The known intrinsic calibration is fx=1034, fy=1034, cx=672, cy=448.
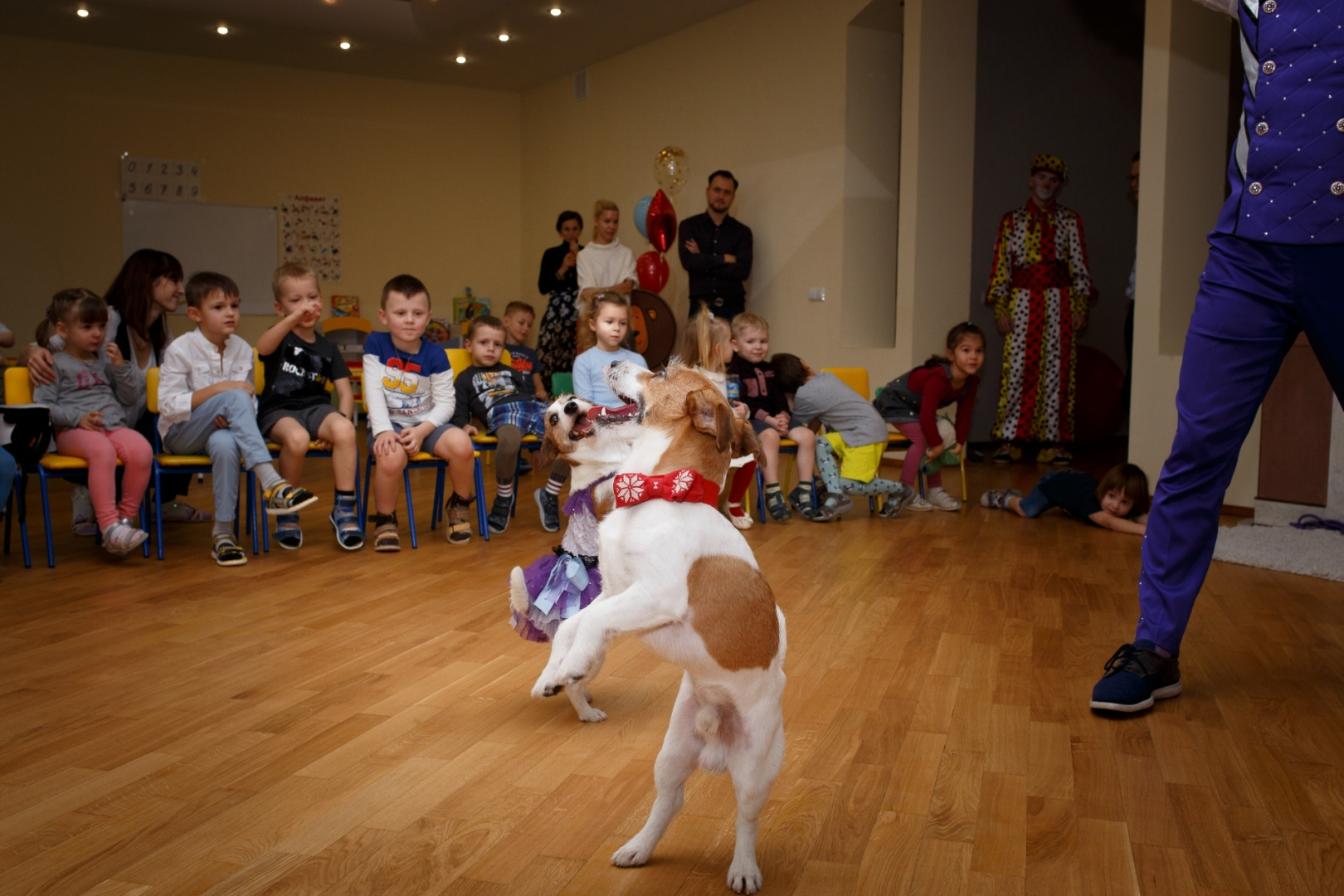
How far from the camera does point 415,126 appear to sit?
35.1 ft

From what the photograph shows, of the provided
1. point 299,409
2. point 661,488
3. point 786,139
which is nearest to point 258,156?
point 786,139

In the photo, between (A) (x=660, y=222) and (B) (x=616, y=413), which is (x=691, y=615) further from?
(A) (x=660, y=222)

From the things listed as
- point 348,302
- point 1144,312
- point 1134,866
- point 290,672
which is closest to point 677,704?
point 1134,866

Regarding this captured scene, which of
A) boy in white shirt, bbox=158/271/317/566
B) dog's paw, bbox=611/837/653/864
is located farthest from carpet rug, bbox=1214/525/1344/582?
boy in white shirt, bbox=158/271/317/566

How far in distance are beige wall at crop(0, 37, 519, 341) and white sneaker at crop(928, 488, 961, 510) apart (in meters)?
6.72

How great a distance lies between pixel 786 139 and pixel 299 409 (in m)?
4.61

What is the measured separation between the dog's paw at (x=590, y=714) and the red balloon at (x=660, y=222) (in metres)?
6.27

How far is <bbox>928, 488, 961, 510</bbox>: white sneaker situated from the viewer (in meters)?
5.57

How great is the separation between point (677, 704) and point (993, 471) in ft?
18.8

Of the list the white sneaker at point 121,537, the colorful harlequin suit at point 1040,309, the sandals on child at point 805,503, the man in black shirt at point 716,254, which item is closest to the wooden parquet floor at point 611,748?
the white sneaker at point 121,537

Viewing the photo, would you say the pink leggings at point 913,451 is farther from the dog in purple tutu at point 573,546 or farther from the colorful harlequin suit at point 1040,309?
the dog in purple tutu at point 573,546

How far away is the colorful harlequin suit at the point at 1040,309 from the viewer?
7.11m

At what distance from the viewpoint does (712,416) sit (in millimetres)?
1688

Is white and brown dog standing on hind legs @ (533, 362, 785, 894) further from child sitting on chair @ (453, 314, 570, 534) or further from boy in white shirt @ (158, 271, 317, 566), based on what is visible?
child sitting on chair @ (453, 314, 570, 534)
